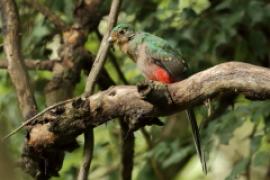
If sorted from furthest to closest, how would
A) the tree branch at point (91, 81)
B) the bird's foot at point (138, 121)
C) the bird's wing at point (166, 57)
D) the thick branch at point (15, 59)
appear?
the thick branch at point (15, 59) < the tree branch at point (91, 81) < the bird's wing at point (166, 57) < the bird's foot at point (138, 121)

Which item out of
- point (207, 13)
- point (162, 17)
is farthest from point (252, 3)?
point (162, 17)

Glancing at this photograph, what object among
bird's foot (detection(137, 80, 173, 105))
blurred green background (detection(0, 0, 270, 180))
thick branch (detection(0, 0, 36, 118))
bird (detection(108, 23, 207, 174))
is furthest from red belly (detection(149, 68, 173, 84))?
blurred green background (detection(0, 0, 270, 180))

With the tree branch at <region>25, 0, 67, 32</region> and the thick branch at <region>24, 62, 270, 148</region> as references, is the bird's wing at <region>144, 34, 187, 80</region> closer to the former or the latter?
Answer: the thick branch at <region>24, 62, 270, 148</region>

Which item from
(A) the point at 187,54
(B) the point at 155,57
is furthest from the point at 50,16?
(B) the point at 155,57

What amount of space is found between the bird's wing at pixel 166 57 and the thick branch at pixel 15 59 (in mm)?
617

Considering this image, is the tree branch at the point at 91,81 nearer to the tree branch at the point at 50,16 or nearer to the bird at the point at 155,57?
the bird at the point at 155,57

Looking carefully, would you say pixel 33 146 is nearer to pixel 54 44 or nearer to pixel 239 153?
pixel 54 44

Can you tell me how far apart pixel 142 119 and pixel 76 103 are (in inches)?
12.0

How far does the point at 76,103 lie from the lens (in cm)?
305

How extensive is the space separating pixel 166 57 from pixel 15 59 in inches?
30.1

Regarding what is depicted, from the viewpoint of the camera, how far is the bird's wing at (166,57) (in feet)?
10.6

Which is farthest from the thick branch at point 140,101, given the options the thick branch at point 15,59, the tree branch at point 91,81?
the thick branch at point 15,59

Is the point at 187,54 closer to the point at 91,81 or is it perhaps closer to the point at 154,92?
the point at 91,81

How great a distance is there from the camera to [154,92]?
2.76 m
